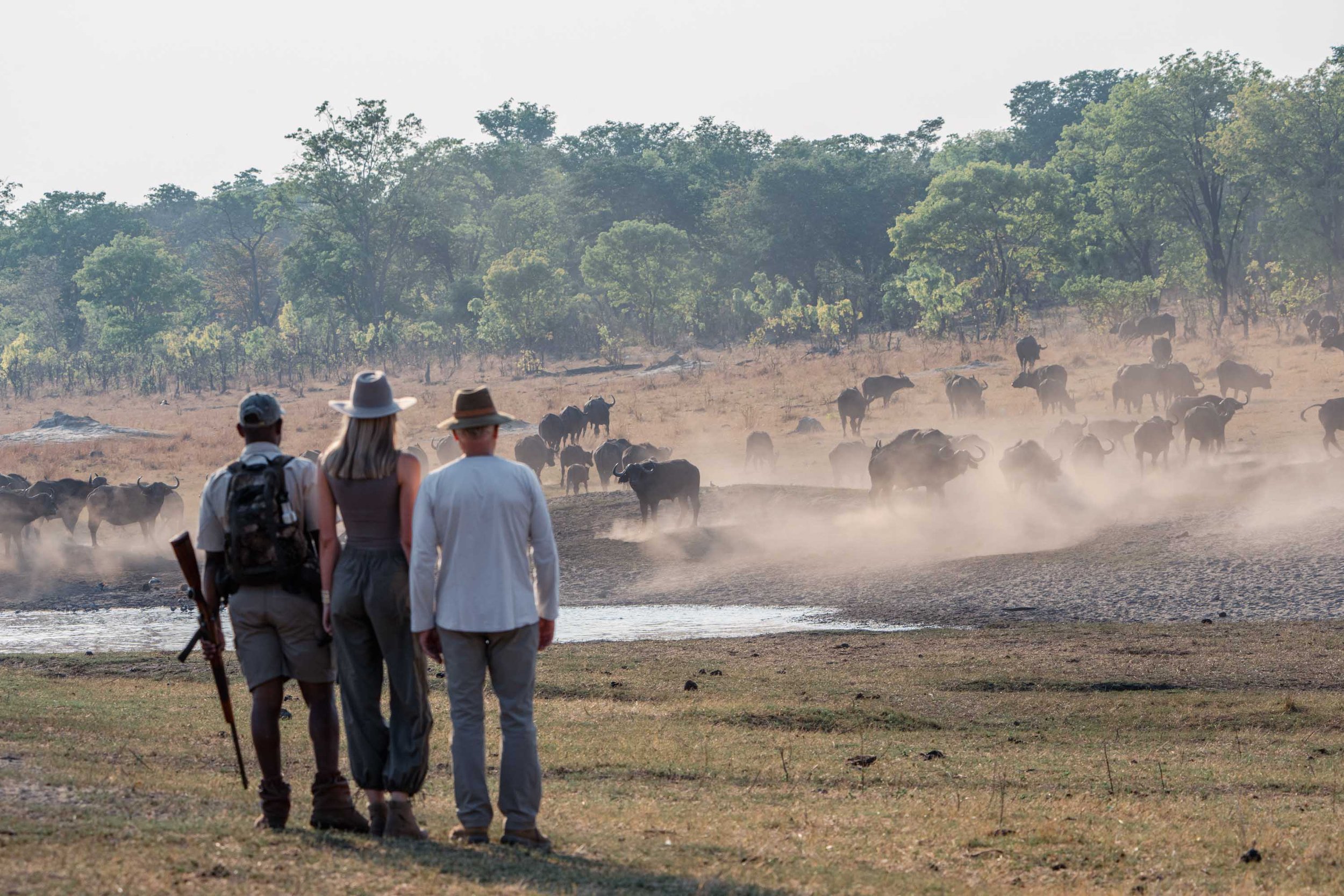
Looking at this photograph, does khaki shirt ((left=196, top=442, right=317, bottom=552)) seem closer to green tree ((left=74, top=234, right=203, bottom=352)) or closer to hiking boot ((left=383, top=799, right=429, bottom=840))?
hiking boot ((left=383, top=799, right=429, bottom=840))

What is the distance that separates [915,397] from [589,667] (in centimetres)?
3191

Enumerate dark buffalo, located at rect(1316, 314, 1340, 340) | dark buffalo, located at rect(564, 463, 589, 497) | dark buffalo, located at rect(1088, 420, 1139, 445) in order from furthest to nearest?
dark buffalo, located at rect(1316, 314, 1340, 340) → dark buffalo, located at rect(564, 463, 589, 497) → dark buffalo, located at rect(1088, 420, 1139, 445)

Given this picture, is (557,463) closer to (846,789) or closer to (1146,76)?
(846,789)

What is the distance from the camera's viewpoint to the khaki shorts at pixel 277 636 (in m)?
7.40

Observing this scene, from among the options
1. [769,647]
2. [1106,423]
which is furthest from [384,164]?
[769,647]

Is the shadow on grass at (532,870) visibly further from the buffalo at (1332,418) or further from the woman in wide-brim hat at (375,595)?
the buffalo at (1332,418)

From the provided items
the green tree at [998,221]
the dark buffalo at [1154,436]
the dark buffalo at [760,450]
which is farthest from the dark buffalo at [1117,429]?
the green tree at [998,221]

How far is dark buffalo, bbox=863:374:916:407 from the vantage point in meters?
45.3

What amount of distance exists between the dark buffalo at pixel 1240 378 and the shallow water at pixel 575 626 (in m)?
21.6

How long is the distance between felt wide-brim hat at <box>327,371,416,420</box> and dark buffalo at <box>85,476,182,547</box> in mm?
25115

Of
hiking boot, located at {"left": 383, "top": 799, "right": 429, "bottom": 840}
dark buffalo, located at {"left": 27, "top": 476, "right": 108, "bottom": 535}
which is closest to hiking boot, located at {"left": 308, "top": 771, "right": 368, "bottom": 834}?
hiking boot, located at {"left": 383, "top": 799, "right": 429, "bottom": 840}

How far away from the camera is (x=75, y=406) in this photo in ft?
241

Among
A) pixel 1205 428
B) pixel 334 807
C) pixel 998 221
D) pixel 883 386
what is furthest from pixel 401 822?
pixel 998 221

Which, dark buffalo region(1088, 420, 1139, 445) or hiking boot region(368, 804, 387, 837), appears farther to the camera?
dark buffalo region(1088, 420, 1139, 445)
